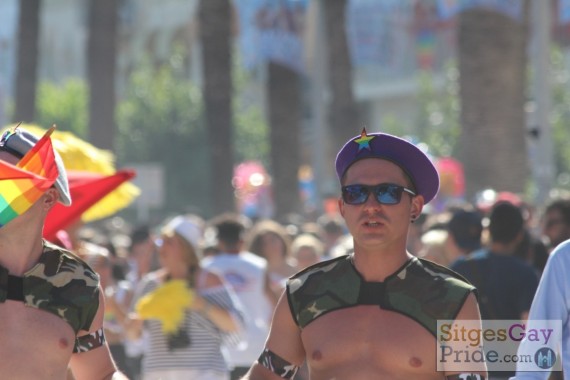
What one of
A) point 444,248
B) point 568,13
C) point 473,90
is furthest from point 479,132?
point 444,248

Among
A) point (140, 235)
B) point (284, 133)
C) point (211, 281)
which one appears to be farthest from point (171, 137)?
point (211, 281)

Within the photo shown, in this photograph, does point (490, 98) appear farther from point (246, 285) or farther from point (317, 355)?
point (317, 355)

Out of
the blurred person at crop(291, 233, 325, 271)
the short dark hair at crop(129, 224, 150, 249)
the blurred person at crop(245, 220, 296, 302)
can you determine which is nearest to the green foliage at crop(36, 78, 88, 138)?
the short dark hair at crop(129, 224, 150, 249)

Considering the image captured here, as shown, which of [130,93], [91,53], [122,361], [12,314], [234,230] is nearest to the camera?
[12,314]

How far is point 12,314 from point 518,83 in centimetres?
1474

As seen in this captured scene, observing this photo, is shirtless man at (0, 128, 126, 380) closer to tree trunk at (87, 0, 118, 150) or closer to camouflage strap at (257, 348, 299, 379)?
camouflage strap at (257, 348, 299, 379)

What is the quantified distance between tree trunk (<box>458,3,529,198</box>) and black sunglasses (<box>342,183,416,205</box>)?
13687 millimetres

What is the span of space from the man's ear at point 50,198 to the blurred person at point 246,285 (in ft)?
18.5

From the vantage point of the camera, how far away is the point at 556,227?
8383 millimetres

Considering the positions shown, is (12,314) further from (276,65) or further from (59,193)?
(276,65)

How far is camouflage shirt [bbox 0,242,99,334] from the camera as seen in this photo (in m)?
4.30

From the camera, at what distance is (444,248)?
357 inches

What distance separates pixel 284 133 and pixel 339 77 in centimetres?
173

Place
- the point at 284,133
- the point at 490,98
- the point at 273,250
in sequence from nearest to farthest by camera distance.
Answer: the point at 273,250 < the point at 490,98 < the point at 284,133
